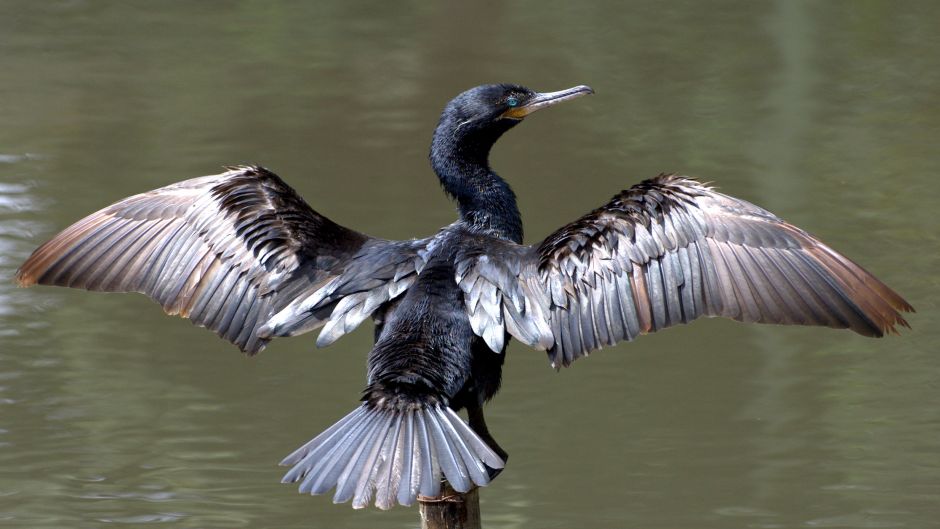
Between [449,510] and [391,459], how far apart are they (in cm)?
44

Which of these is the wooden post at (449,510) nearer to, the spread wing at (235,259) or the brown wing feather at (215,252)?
the spread wing at (235,259)

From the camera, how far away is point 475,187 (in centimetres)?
526

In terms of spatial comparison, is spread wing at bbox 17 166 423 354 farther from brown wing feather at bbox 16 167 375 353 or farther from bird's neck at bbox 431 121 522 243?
bird's neck at bbox 431 121 522 243

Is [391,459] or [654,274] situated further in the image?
[654,274]

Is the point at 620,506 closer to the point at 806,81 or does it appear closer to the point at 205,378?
the point at 205,378

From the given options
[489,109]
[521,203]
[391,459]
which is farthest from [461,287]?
[521,203]

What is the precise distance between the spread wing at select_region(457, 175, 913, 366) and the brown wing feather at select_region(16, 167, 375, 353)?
0.57 metres

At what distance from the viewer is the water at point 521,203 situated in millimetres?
6438

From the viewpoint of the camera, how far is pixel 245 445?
22.3ft

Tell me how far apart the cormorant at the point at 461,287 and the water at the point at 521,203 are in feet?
5.08

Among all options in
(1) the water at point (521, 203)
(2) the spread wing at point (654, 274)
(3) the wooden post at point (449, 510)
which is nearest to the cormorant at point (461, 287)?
(2) the spread wing at point (654, 274)

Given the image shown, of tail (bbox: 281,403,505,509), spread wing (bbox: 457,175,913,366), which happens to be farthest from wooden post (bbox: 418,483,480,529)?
spread wing (bbox: 457,175,913,366)

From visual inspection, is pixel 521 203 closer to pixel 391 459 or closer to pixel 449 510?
pixel 449 510

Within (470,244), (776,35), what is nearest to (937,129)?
(776,35)
